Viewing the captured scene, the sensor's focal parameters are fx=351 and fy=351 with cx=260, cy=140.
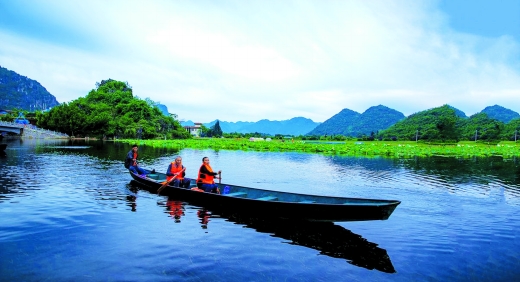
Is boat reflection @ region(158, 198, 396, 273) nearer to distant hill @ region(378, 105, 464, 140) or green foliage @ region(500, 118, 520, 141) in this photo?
distant hill @ region(378, 105, 464, 140)

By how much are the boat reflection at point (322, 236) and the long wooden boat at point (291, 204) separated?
33cm

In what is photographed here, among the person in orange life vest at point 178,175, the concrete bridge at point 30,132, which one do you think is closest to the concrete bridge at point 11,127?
the concrete bridge at point 30,132

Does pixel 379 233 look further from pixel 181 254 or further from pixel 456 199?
pixel 456 199

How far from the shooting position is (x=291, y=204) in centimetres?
1142

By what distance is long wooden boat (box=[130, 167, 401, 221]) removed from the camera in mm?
10195

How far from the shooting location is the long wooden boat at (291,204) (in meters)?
10.2

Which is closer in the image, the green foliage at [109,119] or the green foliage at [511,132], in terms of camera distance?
the green foliage at [109,119]

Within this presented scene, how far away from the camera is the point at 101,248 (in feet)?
31.1

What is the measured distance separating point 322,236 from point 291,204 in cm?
138

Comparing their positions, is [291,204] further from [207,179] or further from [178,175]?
[178,175]

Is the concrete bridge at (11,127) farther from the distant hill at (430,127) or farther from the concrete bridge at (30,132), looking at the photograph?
the distant hill at (430,127)

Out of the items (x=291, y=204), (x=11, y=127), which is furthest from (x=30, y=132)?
(x=291, y=204)

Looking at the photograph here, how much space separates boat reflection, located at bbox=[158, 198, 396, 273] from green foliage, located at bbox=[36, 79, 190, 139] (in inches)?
3089

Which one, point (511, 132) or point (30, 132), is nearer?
point (30, 132)
